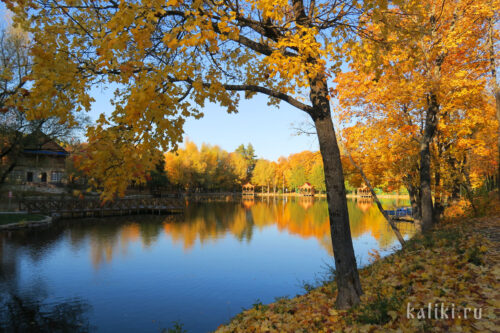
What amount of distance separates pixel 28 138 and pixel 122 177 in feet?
69.9

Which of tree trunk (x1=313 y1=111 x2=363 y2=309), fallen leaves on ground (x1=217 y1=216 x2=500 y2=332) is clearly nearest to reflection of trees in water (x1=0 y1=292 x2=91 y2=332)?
fallen leaves on ground (x1=217 y1=216 x2=500 y2=332)

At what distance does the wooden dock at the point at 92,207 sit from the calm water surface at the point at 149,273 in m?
7.95

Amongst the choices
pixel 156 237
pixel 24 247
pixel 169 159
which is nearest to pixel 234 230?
pixel 156 237

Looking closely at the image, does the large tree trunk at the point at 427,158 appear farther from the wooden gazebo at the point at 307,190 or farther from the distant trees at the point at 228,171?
the wooden gazebo at the point at 307,190

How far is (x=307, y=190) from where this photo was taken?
3526 inches

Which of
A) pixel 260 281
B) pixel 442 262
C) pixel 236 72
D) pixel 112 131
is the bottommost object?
pixel 260 281

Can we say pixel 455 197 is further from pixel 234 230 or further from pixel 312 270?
pixel 234 230

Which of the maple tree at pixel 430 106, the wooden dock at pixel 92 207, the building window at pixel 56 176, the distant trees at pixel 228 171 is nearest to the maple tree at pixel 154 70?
the maple tree at pixel 430 106

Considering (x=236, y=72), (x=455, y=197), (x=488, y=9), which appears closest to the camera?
(x=236, y=72)

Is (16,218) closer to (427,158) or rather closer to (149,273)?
(149,273)

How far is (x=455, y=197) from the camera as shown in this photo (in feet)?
44.3

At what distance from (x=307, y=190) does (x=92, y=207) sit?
66.3 m

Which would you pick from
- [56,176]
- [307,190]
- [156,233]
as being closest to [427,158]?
[156,233]

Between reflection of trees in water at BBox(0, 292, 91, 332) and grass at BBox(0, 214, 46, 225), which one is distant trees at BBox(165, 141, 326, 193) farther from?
reflection of trees in water at BBox(0, 292, 91, 332)
